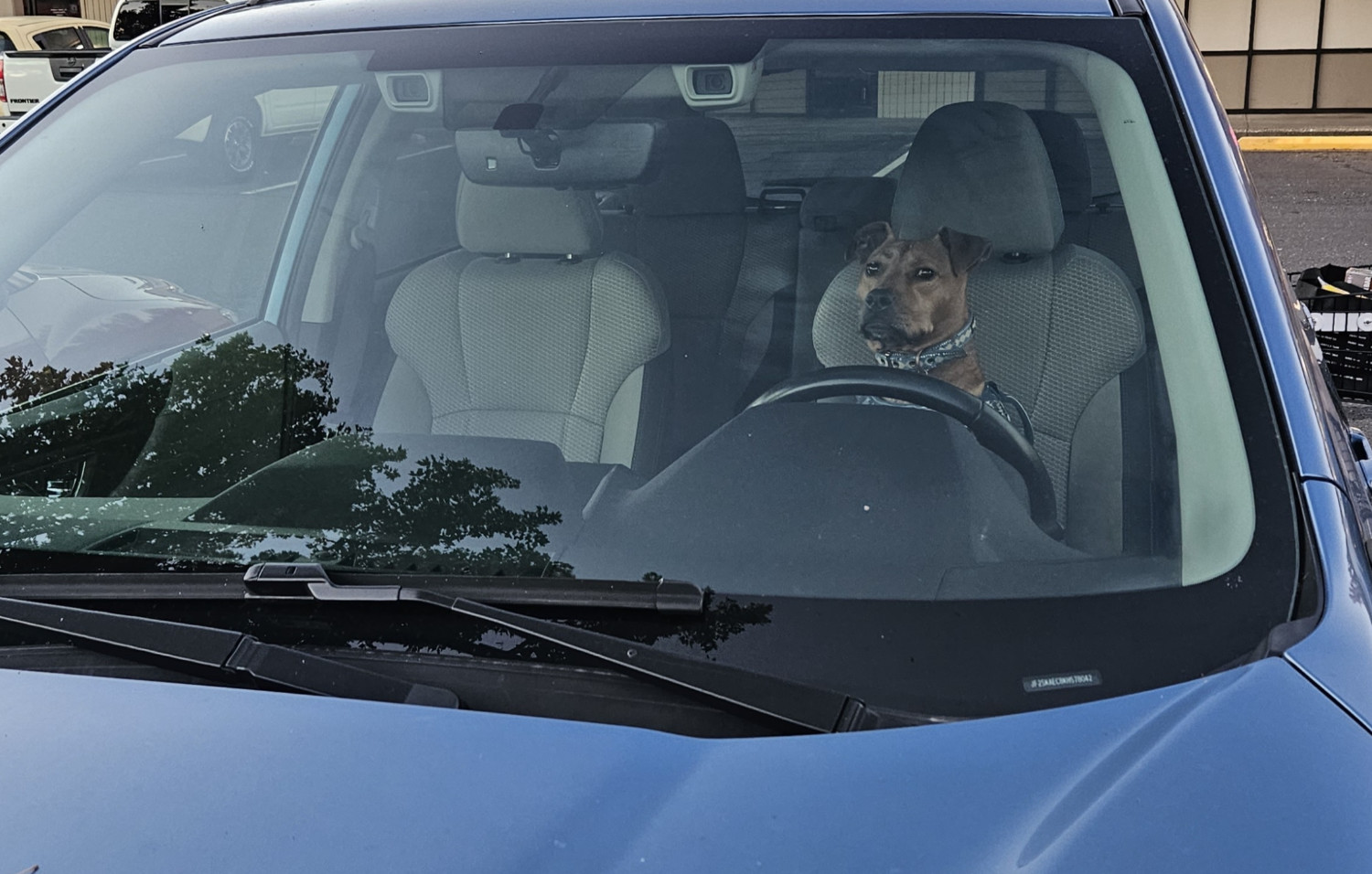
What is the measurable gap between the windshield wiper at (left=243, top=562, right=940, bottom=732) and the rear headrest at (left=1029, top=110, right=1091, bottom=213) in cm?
106

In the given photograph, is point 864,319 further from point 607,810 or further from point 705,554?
point 607,810

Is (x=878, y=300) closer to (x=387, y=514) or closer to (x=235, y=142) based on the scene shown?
(x=387, y=514)

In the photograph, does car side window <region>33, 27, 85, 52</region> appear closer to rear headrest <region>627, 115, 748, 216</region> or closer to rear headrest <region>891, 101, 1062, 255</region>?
rear headrest <region>627, 115, 748, 216</region>

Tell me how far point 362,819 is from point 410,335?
1138mm

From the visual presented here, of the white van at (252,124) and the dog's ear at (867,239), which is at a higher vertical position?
the white van at (252,124)

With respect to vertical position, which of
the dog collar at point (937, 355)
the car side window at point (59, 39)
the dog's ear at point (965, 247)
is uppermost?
the dog's ear at point (965, 247)

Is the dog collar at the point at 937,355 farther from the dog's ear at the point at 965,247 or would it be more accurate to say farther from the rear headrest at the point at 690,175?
the rear headrest at the point at 690,175

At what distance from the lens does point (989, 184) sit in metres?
2.01

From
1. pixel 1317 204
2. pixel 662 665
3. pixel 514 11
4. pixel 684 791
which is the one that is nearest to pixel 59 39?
pixel 1317 204

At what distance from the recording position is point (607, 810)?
3.72 ft

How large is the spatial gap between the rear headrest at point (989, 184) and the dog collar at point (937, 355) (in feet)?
0.49

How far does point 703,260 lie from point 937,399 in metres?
0.53

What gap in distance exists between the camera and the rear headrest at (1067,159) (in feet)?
6.66

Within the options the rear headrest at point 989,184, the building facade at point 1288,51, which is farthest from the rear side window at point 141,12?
the building facade at point 1288,51
